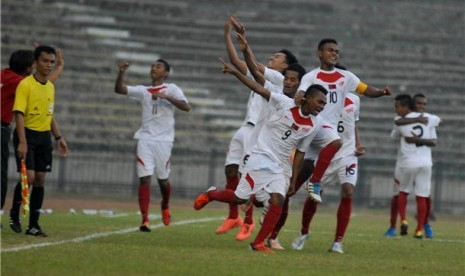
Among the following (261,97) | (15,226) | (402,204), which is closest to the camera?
(15,226)

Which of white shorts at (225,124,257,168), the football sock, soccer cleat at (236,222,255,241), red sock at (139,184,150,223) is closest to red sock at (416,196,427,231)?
white shorts at (225,124,257,168)

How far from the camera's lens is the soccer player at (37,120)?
1316cm

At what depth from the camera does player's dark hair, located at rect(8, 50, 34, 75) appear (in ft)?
46.0

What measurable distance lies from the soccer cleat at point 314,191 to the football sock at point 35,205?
9.46 feet

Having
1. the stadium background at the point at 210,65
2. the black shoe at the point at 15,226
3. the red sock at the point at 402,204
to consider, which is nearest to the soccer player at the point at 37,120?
the black shoe at the point at 15,226

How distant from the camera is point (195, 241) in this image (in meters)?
13.8

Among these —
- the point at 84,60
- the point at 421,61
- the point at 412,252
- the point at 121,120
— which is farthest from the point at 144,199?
the point at 421,61

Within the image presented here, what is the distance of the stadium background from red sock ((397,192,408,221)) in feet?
34.0

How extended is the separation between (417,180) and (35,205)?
7.12 meters

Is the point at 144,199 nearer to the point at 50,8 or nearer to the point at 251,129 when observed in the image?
the point at 251,129

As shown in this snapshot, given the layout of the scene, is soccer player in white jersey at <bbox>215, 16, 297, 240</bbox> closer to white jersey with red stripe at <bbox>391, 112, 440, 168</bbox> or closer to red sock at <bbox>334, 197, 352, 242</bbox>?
red sock at <bbox>334, 197, 352, 242</bbox>

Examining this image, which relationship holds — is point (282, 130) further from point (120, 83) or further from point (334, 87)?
point (120, 83)

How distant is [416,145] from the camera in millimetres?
18812

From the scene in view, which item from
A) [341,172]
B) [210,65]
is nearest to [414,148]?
[341,172]
